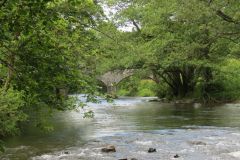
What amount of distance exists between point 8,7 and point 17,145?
429 inches

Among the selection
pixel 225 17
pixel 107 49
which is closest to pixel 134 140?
pixel 225 17

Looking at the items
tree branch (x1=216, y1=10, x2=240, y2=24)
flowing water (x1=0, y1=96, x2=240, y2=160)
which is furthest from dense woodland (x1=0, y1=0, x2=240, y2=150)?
flowing water (x1=0, y1=96, x2=240, y2=160)

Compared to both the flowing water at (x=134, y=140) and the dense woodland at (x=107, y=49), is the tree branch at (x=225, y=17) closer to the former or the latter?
the dense woodland at (x=107, y=49)

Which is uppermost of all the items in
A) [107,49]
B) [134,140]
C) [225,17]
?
[107,49]

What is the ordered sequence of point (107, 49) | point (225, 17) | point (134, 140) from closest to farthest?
point (134, 140)
point (225, 17)
point (107, 49)

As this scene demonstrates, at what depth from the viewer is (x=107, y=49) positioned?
32531mm

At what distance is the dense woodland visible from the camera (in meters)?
5.24

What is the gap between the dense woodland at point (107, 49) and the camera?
206 inches

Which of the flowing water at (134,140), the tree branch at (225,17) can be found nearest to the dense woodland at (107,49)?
the tree branch at (225,17)

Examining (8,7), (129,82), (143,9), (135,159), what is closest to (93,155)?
(135,159)

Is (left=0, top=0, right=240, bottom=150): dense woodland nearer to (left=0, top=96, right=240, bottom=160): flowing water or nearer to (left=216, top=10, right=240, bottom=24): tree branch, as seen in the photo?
(left=216, top=10, right=240, bottom=24): tree branch

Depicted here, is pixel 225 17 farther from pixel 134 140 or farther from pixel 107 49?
pixel 107 49

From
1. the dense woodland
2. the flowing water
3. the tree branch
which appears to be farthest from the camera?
the tree branch

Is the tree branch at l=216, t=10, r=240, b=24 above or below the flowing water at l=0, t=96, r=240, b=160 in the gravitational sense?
above
